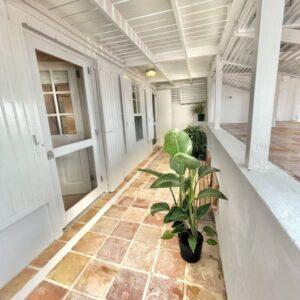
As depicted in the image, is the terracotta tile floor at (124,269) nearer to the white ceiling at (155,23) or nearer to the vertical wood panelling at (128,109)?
the vertical wood panelling at (128,109)

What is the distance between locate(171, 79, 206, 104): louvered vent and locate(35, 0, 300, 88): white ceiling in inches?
111

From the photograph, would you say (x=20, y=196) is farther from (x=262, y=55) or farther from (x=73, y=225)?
(x=262, y=55)

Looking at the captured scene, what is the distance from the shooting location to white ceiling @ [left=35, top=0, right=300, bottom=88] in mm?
1598

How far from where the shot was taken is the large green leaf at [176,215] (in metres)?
1.37

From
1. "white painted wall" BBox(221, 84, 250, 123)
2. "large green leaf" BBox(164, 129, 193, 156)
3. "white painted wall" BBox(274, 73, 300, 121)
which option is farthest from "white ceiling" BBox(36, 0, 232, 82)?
"white painted wall" BBox(274, 73, 300, 121)

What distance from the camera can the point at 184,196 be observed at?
152cm

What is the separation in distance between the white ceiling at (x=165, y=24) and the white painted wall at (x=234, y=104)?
3.01 m

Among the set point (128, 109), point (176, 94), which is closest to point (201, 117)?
point (176, 94)

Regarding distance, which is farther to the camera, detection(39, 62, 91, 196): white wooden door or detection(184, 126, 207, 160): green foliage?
detection(184, 126, 207, 160): green foliage

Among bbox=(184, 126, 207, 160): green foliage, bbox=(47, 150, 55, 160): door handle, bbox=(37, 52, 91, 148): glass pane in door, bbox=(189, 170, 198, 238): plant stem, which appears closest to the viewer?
bbox=(189, 170, 198, 238): plant stem

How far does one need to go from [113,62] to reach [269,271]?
3408mm

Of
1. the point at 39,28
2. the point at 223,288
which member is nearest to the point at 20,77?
the point at 39,28

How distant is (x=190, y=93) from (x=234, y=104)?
171 cm

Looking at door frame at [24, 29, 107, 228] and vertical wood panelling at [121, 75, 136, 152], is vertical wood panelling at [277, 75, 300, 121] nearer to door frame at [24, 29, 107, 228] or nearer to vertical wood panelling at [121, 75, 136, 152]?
vertical wood panelling at [121, 75, 136, 152]
